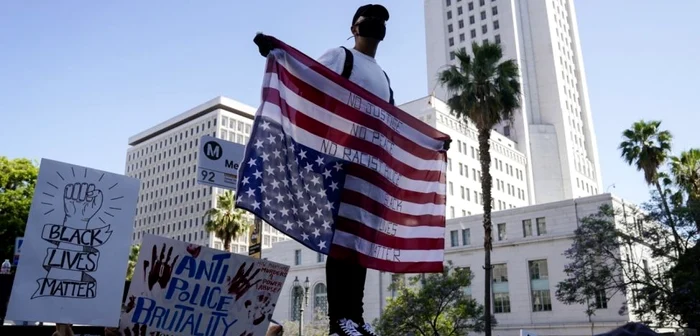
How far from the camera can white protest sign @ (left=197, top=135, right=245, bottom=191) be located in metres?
6.94

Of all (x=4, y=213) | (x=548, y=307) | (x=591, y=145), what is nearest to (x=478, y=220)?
(x=548, y=307)

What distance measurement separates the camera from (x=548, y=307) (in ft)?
148

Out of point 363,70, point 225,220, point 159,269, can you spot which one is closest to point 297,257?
point 225,220

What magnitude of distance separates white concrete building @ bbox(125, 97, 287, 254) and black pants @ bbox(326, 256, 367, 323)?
108 m

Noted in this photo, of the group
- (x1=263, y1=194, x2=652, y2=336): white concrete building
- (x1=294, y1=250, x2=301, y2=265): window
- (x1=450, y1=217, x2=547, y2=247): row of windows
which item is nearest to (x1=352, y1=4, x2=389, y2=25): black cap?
(x1=263, y1=194, x2=652, y2=336): white concrete building

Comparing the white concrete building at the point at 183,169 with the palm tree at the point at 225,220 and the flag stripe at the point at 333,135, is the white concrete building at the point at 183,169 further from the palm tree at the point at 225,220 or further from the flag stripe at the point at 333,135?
the flag stripe at the point at 333,135

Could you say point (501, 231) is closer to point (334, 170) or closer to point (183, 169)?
point (334, 170)

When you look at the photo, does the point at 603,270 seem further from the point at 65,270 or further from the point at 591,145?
the point at 591,145

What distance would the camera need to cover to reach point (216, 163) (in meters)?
7.06

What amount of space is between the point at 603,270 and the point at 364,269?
104 ft

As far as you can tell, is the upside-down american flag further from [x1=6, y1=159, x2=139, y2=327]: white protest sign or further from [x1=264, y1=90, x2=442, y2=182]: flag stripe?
[x1=6, y1=159, x2=139, y2=327]: white protest sign

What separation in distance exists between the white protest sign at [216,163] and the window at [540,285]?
42548 mm

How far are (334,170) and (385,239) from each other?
656 millimetres

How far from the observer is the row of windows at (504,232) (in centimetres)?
4791
